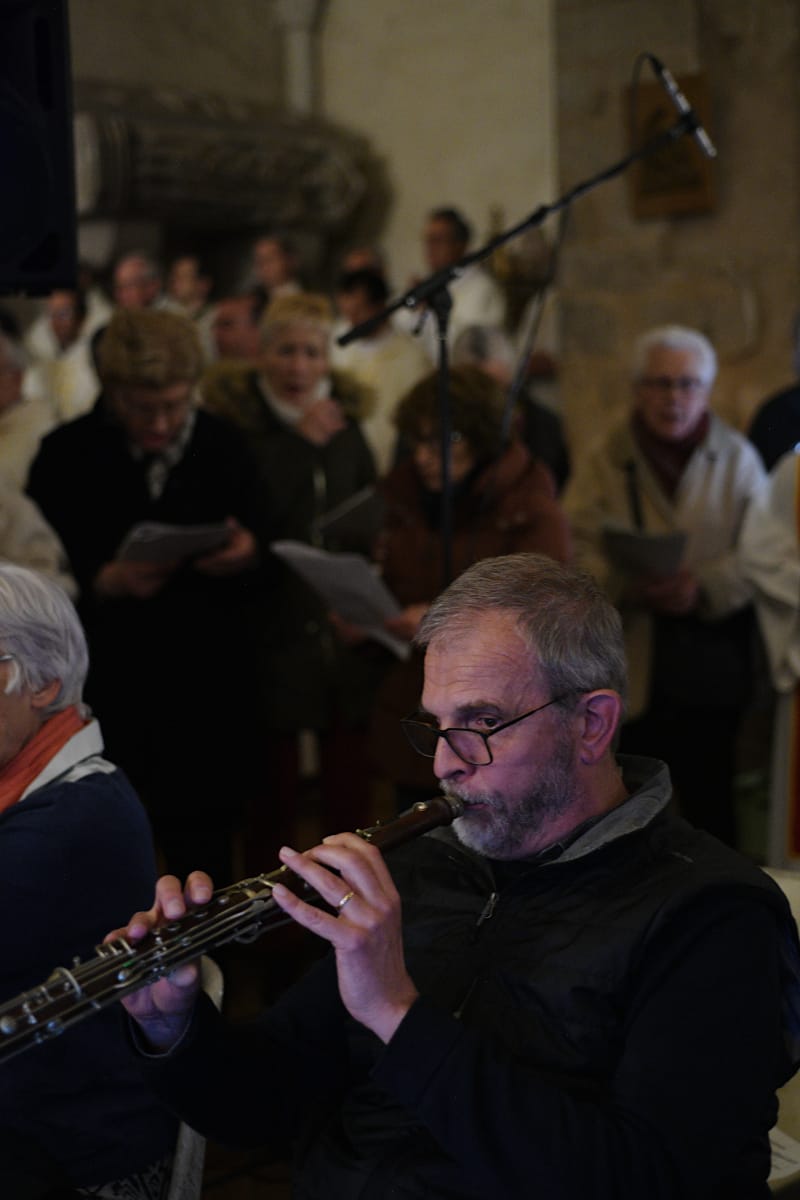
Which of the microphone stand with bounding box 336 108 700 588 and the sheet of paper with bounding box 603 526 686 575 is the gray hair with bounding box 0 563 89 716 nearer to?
the microphone stand with bounding box 336 108 700 588

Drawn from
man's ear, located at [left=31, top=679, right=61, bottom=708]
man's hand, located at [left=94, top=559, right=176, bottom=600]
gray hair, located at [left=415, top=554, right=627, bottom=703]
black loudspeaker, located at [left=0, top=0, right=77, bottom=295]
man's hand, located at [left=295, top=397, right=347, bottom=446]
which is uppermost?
black loudspeaker, located at [left=0, top=0, right=77, bottom=295]

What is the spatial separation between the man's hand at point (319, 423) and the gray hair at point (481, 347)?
0.70 metres

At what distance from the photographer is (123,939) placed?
4.94ft

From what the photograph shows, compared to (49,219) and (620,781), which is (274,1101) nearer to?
(620,781)

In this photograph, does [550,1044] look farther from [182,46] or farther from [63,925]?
[182,46]

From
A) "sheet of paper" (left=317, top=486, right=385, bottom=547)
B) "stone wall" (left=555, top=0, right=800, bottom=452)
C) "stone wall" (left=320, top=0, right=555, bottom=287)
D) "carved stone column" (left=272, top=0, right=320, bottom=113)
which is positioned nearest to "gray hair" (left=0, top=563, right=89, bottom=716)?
"sheet of paper" (left=317, top=486, right=385, bottom=547)

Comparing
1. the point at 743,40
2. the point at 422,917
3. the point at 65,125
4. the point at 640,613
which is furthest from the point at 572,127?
the point at 422,917

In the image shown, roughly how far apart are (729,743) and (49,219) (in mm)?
2439

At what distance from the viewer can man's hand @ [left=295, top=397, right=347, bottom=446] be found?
166 inches

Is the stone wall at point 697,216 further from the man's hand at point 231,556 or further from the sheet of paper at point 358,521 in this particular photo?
the man's hand at point 231,556

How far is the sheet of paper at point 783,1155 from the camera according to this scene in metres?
1.77

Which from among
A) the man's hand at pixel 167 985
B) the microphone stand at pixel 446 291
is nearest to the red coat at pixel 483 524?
the microphone stand at pixel 446 291

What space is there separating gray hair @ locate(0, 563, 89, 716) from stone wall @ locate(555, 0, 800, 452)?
12.4 ft

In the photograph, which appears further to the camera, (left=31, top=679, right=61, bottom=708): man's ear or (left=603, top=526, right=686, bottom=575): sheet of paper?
(left=603, top=526, right=686, bottom=575): sheet of paper
